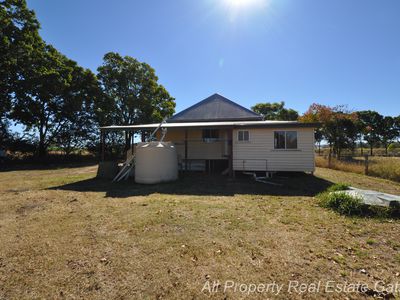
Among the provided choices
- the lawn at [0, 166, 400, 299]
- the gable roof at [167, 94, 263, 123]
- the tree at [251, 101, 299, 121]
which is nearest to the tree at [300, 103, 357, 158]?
the gable roof at [167, 94, 263, 123]

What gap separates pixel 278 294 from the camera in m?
2.67

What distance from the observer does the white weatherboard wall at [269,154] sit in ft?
36.2

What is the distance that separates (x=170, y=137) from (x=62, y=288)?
40.3 feet

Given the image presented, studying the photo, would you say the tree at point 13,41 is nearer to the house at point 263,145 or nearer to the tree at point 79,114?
the tree at point 79,114

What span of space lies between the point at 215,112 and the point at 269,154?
839 centimetres

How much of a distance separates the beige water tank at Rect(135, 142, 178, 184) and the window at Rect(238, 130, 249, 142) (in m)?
3.88

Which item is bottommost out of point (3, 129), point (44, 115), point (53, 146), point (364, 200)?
point (364, 200)

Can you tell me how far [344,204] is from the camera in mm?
5840

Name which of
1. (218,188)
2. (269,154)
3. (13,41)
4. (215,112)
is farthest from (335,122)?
(13,41)

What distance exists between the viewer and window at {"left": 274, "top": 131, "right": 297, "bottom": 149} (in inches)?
439

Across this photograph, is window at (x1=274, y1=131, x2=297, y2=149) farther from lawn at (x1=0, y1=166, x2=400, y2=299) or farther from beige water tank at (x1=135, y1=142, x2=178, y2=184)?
beige water tank at (x1=135, y1=142, x2=178, y2=184)

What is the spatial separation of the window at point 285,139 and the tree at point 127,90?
19655 millimetres

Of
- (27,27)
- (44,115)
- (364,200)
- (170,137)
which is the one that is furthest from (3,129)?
(364,200)

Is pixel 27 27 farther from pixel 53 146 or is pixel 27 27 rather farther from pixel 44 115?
pixel 53 146
